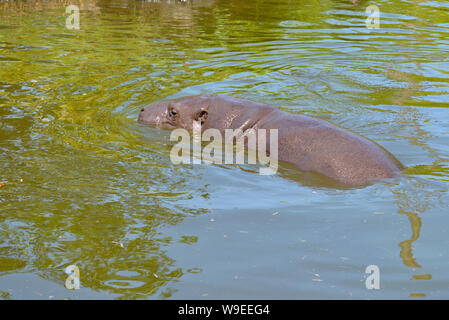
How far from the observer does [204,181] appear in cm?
700

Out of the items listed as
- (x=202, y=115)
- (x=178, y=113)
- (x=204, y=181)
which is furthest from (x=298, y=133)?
(x=178, y=113)

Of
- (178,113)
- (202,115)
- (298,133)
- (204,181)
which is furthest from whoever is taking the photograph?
(178,113)

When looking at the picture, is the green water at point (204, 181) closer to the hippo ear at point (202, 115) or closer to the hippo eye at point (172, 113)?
the hippo eye at point (172, 113)

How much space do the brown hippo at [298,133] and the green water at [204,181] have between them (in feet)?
0.79

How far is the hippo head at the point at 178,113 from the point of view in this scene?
8789 millimetres

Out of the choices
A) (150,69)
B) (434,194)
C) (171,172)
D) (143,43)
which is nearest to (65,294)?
(171,172)

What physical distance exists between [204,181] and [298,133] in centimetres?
124

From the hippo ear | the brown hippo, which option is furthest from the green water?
the hippo ear

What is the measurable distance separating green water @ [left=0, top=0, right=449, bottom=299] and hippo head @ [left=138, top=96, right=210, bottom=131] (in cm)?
26

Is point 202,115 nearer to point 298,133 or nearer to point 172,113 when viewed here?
point 172,113

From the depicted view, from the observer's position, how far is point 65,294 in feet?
15.8

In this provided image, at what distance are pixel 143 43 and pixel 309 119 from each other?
6462mm

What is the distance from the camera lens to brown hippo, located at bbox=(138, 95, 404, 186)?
6.82 metres

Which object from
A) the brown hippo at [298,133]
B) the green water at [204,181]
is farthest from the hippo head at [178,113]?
the green water at [204,181]
